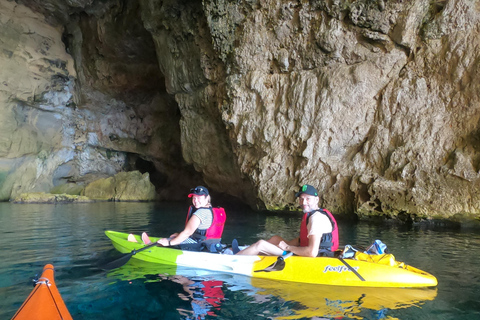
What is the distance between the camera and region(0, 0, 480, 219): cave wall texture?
1005 cm

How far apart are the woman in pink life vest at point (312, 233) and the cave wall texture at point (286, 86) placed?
21.2ft

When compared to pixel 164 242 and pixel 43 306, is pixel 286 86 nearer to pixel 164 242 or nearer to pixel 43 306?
pixel 164 242

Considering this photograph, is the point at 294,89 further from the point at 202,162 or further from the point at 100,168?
the point at 100,168

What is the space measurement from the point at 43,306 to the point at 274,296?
224 cm

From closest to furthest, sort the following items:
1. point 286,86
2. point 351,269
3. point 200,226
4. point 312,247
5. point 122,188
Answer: point 351,269 → point 312,247 → point 200,226 → point 286,86 → point 122,188

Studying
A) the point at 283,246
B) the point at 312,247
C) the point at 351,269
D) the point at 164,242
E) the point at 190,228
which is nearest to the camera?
the point at 351,269

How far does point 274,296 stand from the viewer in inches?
147

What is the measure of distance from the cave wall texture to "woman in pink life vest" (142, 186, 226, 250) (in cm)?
679

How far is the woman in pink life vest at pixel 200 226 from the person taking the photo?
495cm

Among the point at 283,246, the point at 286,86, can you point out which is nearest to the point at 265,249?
the point at 283,246

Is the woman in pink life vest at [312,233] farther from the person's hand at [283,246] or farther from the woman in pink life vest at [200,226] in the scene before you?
the woman in pink life vest at [200,226]

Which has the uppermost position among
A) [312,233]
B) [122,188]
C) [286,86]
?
[286,86]

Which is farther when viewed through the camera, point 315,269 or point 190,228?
point 190,228

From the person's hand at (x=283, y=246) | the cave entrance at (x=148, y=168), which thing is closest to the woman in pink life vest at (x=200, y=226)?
the person's hand at (x=283, y=246)
